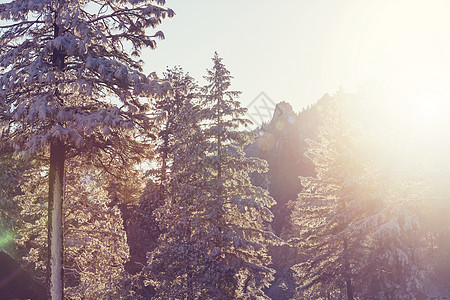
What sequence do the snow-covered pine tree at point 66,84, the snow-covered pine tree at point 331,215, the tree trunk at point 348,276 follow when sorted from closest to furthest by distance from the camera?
the snow-covered pine tree at point 66,84, the tree trunk at point 348,276, the snow-covered pine tree at point 331,215

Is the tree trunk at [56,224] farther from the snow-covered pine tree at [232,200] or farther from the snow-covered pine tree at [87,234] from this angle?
the snow-covered pine tree at [232,200]

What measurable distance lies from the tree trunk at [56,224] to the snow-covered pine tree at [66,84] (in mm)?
25

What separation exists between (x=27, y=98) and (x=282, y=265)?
147ft

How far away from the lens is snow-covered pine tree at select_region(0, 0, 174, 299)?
358 inches

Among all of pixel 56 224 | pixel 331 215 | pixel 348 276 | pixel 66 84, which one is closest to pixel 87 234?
pixel 56 224

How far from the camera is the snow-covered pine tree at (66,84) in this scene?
910 centimetres

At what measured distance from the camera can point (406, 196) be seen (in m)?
19.3

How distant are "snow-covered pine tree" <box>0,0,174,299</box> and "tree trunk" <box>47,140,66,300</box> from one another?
25 millimetres

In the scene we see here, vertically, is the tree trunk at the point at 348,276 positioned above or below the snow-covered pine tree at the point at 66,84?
below

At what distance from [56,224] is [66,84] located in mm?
3838

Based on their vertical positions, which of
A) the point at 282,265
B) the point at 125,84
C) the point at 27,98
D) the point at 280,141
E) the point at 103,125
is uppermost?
the point at 280,141

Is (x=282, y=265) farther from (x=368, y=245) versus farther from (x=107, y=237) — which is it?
(x=107, y=237)

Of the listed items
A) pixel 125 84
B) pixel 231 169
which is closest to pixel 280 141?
pixel 231 169

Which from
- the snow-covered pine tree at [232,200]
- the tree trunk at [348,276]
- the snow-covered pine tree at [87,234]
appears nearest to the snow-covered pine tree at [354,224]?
the tree trunk at [348,276]
